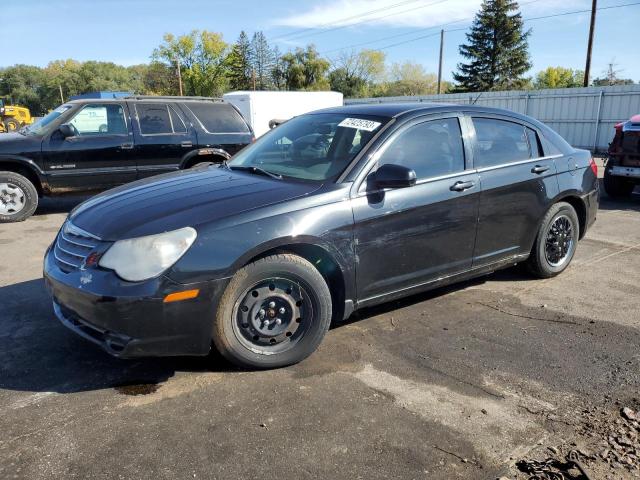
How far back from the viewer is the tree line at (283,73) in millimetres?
53219

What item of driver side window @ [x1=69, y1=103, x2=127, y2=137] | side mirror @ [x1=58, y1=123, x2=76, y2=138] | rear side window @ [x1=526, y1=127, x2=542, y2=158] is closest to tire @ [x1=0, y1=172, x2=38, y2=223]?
side mirror @ [x1=58, y1=123, x2=76, y2=138]

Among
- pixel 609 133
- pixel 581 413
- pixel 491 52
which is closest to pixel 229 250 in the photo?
pixel 581 413

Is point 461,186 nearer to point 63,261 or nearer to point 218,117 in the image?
point 63,261

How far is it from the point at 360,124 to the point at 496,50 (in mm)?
55141

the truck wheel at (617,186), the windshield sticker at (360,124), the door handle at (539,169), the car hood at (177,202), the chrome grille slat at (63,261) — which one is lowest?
the truck wheel at (617,186)

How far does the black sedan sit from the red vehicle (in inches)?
212

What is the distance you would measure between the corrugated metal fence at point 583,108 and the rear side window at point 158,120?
1966 cm

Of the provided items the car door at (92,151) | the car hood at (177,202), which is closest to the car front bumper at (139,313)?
the car hood at (177,202)

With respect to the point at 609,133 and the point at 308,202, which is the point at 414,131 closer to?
the point at 308,202

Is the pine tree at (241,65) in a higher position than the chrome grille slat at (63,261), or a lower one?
higher

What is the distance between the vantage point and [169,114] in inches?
353

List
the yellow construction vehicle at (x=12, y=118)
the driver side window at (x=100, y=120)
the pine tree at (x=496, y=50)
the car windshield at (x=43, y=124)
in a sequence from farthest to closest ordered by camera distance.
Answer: the pine tree at (x=496, y=50) < the yellow construction vehicle at (x=12, y=118) < the driver side window at (x=100, y=120) < the car windshield at (x=43, y=124)

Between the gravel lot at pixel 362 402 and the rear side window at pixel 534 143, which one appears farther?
the rear side window at pixel 534 143

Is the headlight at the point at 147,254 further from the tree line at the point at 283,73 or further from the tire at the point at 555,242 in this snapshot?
the tree line at the point at 283,73
